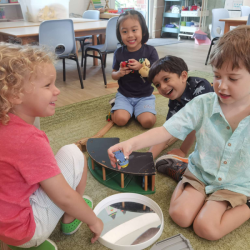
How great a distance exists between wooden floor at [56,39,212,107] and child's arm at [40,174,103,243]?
1.39 m

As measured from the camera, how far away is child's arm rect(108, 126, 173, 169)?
0.78m

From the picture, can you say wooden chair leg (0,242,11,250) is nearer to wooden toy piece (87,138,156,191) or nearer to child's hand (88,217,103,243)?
child's hand (88,217,103,243)

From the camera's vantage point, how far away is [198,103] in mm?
875

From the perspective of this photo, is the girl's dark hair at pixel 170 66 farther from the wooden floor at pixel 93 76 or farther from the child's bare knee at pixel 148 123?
the wooden floor at pixel 93 76

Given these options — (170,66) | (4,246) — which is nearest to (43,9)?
(170,66)

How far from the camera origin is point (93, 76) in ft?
9.11

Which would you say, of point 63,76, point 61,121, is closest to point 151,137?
point 61,121

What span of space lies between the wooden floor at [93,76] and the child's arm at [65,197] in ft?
4.58

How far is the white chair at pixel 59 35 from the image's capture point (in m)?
2.00

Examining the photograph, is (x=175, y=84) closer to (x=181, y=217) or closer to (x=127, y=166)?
(x=127, y=166)

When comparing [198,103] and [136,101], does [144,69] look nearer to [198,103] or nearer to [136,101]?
[136,101]

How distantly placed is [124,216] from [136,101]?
3.12 feet

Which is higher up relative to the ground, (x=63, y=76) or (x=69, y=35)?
(x=69, y=35)

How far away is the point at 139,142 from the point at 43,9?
250 cm
